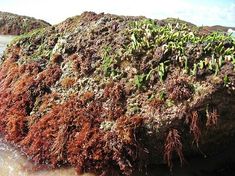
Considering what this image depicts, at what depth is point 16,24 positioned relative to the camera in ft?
159

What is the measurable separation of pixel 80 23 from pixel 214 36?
15.4ft

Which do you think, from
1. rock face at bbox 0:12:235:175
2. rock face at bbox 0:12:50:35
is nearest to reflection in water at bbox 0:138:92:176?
rock face at bbox 0:12:235:175

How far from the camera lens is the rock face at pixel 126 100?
28.2ft

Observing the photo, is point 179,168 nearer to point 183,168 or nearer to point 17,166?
point 183,168

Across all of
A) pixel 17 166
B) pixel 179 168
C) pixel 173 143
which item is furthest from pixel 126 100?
pixel 17 166

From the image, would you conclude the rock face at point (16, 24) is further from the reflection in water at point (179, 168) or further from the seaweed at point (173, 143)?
the seaweed at point (173, 143)

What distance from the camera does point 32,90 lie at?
11.4m

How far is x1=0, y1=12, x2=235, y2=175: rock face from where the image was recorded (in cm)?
860

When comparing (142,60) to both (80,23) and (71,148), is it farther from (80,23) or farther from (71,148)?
(80,23)

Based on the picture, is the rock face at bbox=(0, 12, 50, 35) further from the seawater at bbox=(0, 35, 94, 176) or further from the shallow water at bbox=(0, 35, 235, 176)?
the shallow water at bbox=(0, 35, 235, 176)

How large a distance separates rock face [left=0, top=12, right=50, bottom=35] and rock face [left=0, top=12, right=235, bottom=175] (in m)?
37.7

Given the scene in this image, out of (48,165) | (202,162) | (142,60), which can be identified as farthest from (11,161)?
(202,162)

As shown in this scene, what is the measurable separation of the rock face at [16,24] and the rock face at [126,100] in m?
37.7

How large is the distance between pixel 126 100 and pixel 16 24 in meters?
42.1
